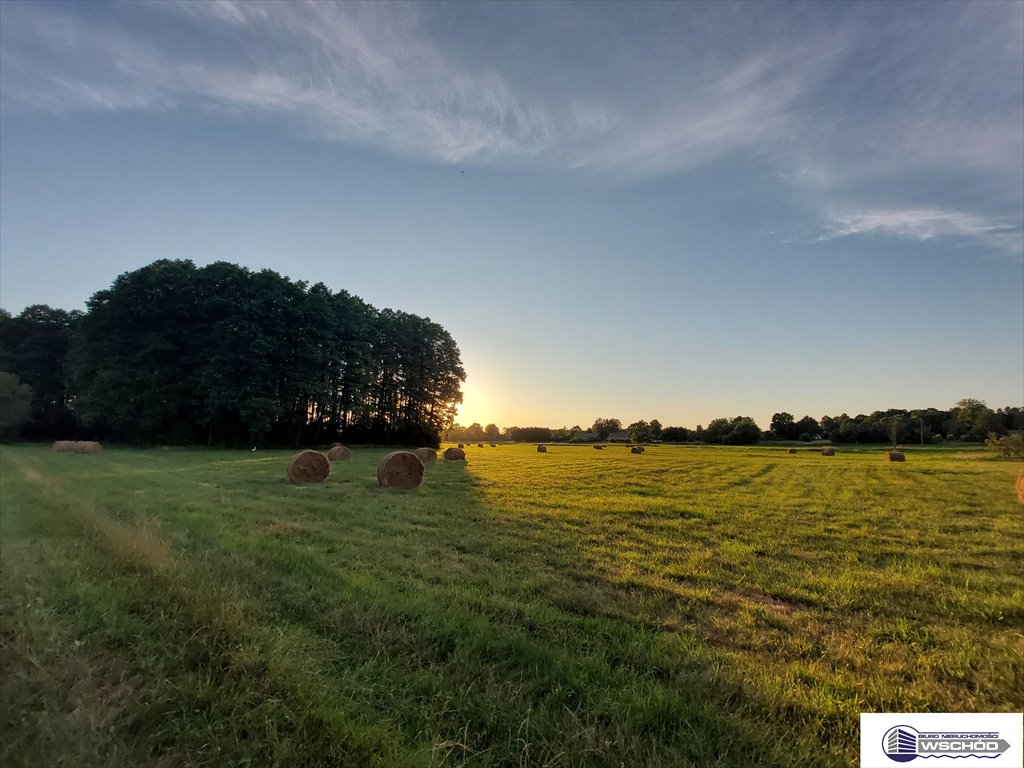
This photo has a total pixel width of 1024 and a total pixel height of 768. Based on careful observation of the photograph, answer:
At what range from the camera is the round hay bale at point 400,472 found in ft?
54.9

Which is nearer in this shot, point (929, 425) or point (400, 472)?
point (400, 472)

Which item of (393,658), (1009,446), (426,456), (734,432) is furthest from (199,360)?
(734,432)

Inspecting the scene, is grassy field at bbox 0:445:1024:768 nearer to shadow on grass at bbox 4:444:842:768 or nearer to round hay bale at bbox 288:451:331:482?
shadow on grass at bbox 4:444:842:768

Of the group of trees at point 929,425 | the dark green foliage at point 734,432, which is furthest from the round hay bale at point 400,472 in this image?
the dark green foliage at point 734,432

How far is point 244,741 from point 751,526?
10.1 meters

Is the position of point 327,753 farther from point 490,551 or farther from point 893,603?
point 893,603

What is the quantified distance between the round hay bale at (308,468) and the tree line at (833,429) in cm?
4933

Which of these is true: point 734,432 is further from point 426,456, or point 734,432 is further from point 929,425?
point 426,456

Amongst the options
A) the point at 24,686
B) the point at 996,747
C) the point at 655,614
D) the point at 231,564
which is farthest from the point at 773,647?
the point at 231,564

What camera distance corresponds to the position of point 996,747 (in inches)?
122

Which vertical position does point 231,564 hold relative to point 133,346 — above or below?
below

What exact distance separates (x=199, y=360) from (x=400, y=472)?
3639cm

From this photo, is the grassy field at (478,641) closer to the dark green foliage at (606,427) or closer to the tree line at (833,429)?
the tree line at (833,429)

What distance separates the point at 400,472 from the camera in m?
16.9
